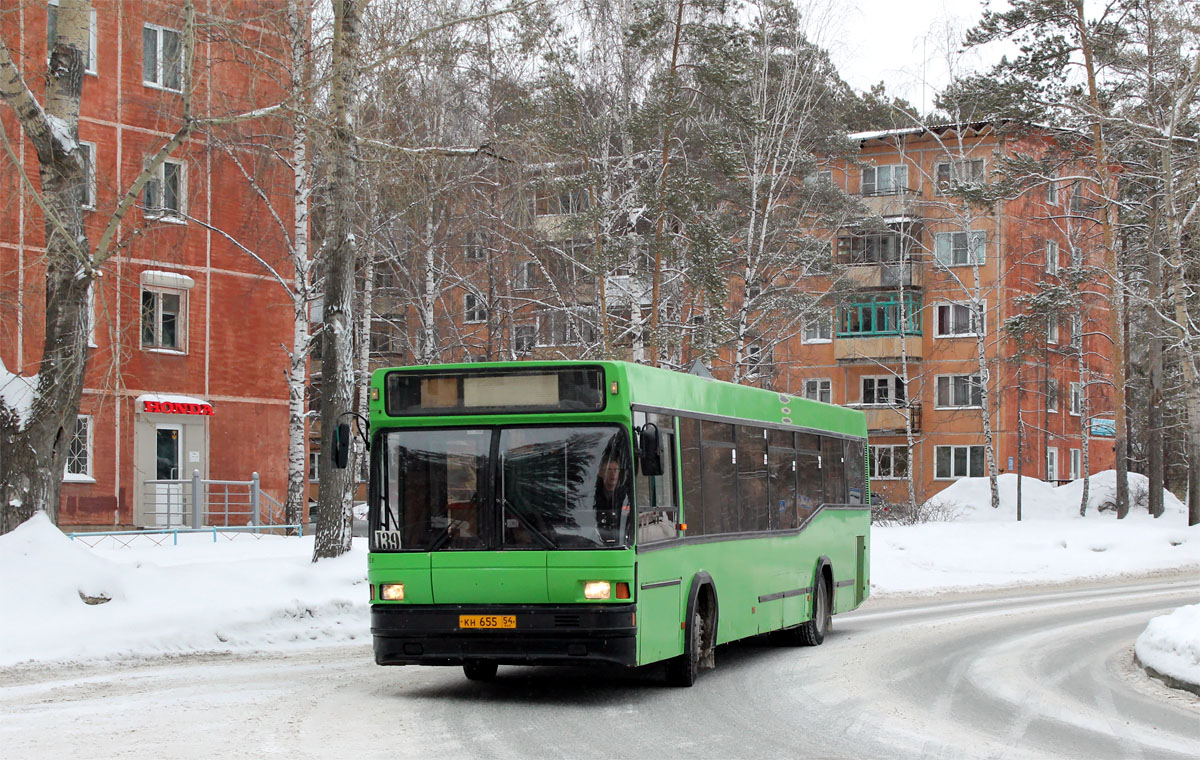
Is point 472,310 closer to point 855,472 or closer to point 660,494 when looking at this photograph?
point 855,472

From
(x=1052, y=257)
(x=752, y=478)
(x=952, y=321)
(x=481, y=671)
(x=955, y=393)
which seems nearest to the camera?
(x=481, y=671)

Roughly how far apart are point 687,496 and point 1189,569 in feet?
80.6

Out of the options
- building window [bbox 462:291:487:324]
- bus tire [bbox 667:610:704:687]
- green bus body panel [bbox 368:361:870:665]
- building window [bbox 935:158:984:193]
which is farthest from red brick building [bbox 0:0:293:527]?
building window [bbox 935:158:984:193]

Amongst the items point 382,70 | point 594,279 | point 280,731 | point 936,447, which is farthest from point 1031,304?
point 280,731

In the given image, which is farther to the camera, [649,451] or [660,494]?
[660,494]

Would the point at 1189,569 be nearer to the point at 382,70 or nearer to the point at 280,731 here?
the point at 382,70

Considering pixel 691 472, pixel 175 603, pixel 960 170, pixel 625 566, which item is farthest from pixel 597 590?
pixel 960 170

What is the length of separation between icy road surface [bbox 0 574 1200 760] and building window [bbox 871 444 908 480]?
4786 cm

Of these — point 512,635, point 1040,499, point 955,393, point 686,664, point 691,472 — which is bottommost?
point 1040,499

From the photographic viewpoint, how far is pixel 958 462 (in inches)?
2518

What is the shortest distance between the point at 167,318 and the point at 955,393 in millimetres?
37112

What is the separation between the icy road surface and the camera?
9.53 metres

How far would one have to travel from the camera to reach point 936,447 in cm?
6438

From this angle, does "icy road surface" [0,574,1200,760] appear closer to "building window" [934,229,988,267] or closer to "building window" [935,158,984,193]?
"building window" [935,158,984,193]
